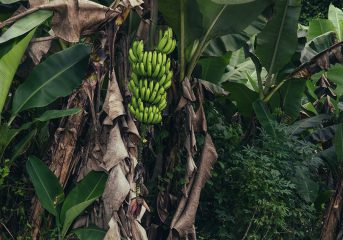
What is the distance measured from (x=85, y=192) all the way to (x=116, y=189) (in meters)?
0.35

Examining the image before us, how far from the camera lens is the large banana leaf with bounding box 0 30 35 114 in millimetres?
3830

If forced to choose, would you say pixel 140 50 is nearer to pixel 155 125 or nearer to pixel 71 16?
pixel 71 16

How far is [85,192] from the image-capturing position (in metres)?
4.02

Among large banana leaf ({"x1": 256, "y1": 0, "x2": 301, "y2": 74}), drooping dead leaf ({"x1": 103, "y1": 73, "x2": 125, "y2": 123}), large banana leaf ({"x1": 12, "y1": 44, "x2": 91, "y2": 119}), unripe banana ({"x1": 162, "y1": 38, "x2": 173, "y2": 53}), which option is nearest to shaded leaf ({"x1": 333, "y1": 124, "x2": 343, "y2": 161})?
large banana leaf ({"x1": 256, "y1": 0, "x2": 301, "y2": 74})

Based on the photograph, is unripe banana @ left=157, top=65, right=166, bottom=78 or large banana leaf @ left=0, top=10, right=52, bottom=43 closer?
large banana leaf @ left=0, top=10, right=52, bottom=43

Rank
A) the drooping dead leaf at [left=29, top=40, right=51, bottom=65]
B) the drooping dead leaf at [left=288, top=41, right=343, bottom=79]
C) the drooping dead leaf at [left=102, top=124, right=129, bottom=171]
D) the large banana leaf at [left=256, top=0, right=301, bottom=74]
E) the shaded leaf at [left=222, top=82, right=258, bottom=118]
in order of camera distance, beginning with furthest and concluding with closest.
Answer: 1. the shaded leaf at [left=222, top=82, right=258, bottom=118]
2. the drooping dead leaf at [left=288, top=41, right=343, bottom=79]
3. the large banana leaf at [left=256, top=0, right=301, bottom=74]
4. the drooping dead leaf at [left=29, top=40, right=51, bottom=65]
5. the drooping dead leaf at [left=102, top=124, right=129, bottom=171]

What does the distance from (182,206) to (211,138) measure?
75 cm

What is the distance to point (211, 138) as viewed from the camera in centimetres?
496

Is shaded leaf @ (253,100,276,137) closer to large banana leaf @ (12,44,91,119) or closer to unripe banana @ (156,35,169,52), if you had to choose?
unripe banana @ (156,35,169,52)

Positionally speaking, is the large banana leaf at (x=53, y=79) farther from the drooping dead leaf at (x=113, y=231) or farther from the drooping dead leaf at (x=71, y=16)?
the drooping dead leaf at (x=113, y=231)

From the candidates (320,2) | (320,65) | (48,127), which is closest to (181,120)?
(48,127)

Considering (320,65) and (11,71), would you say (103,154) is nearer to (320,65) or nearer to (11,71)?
(11,71)

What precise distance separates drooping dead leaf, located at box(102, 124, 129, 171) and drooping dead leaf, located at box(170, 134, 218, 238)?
743mm

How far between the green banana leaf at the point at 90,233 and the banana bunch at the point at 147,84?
2.27ft
